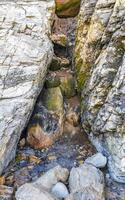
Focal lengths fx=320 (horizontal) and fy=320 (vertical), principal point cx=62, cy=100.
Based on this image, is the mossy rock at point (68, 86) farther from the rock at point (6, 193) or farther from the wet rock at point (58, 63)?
the rock at point (6, 193)

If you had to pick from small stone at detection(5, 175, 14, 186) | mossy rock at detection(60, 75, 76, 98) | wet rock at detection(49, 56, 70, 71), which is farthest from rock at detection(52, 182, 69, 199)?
wet rock at detection(49, 56, 70, 71)

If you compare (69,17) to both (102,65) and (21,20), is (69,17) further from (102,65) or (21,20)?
(102,65)

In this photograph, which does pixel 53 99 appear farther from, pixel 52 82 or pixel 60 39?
pixel 60 39

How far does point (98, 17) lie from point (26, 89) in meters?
2.72

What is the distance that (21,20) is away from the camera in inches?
333

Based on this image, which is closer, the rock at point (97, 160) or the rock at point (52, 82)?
the rock at point (97, 160)

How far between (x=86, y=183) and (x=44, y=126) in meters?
2.15

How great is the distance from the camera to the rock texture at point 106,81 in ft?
23.2

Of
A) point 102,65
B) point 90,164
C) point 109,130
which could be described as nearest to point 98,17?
point 102,65

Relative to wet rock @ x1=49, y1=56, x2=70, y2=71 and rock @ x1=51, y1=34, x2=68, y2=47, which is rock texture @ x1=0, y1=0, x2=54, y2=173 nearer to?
wet rock @ x1=49, y1=56, x2=70, y2=71

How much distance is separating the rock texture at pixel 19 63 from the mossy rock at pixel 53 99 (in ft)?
1.65

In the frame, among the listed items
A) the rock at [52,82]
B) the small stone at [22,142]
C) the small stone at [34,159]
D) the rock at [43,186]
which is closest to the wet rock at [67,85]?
the rock at [52,82]

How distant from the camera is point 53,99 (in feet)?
28.5

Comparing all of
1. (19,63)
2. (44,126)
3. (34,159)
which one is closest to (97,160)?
(34,159)
